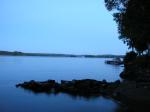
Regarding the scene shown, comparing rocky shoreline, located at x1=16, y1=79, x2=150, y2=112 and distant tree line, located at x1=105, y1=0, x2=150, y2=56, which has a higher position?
distant tree line, located at x1=105, y1=0, x2=150, y2=56

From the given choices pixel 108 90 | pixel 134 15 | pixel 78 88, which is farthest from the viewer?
pixel 78 88

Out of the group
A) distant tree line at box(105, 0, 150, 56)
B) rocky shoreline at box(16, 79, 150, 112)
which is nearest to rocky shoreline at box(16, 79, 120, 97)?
rocky shoreline at box(16, 79, 150, 112)

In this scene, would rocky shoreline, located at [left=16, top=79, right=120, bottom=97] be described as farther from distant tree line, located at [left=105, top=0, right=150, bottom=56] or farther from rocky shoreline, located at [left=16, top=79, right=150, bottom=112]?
distant tree line, located at [left=105, top=0, right=150, bottom=56]

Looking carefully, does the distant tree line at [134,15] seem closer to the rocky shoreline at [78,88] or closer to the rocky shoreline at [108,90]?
the rocky shoreline at [108,90]

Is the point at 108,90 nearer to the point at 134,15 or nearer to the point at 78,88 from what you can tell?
the point at 78,88

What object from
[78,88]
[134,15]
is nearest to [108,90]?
[78,88]

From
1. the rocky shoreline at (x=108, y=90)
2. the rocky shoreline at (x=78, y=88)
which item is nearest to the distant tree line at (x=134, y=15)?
the rocky shoreline at (x=108, y=90)

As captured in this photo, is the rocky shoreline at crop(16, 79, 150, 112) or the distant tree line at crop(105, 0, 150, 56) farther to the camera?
the rocky shoreline at crop(16, 79, 150, 112)

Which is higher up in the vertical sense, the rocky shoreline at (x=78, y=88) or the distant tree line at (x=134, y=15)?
the distant tree line at (x=134, y=15)

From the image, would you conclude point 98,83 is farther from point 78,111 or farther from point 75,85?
point 78,111

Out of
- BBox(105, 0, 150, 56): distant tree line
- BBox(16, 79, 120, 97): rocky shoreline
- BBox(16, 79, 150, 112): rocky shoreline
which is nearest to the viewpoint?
BBox(105, 0, 150, 56): distant tree line

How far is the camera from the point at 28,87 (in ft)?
181

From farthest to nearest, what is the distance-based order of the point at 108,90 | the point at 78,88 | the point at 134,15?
the point at 78,88 → the point at 108,90 → the point at 134,15

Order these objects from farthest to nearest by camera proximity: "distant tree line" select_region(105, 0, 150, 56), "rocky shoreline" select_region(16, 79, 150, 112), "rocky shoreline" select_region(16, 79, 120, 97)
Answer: "rocky shoreline" select_region(16, 79, 120, 97), "rocky shoreline" select_region(16, 79, 150, 112), "distant tree line" select_region(105, 0, 150, 56)
